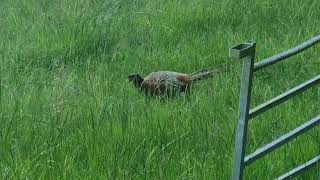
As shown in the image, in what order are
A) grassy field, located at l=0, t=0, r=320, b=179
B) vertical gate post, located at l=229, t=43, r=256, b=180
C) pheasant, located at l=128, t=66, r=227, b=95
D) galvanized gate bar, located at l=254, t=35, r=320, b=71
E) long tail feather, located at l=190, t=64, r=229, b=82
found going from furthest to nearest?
long tail feather, located at l=190, t=64, r=229, b=82 < pheasant, located at l=128, t=66, r=227, b=95 < grassy field, located at l=0, t=0, r=320, b=179 < galvanized gate bar, located at l=254, t=35, r=320, b=71 < vertical gate post, located at l=229, t=43, r=256, b=180

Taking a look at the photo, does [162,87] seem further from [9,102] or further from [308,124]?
[308,124]

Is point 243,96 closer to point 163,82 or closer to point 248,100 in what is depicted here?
point 248,100

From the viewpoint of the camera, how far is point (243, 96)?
219cm

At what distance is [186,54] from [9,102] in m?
1.68

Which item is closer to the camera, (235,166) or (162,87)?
(235,166)

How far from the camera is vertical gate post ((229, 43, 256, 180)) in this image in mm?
2053

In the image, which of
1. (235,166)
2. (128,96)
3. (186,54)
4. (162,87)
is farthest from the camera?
(186,54)

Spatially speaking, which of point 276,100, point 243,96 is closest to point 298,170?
point 276,100

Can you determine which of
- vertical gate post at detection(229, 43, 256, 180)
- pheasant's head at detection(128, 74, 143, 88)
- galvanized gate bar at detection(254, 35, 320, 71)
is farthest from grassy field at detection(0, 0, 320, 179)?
galvanized gate bar at detection(254, 35, 320, 71)

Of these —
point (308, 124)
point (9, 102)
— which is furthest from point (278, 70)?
point (308, 124)

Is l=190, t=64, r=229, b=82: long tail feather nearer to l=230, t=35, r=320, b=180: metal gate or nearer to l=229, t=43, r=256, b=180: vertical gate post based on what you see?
l=230, t=35, r=320, b=180: metal gate

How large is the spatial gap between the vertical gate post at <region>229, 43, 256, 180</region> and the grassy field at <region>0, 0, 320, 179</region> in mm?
438

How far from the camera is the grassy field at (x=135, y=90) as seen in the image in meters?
2.88

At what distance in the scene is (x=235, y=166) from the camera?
7.60ft
